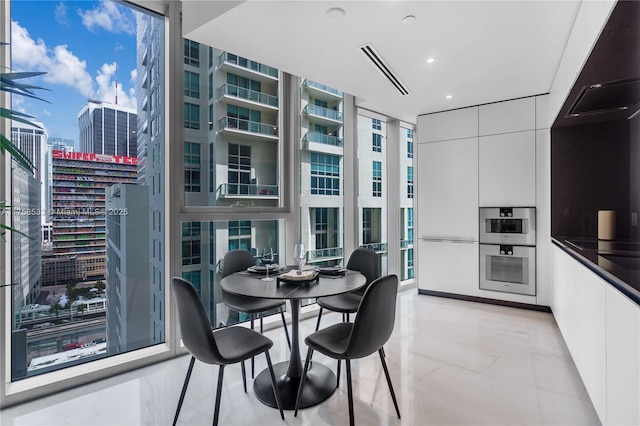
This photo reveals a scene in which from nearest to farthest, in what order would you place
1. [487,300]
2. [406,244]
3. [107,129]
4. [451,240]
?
1. [107,129]
2. [487,300]
3. [451,240]
4. [406,244]

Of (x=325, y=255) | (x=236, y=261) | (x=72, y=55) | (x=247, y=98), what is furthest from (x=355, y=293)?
(x=72, y=55)

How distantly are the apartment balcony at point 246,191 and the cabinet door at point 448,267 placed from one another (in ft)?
7.80

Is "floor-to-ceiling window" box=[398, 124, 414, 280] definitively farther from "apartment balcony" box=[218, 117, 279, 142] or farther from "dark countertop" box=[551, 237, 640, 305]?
"apartment balcony" box=[218, 117, 279, 142]

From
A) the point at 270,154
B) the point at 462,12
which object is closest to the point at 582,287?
the point at 462,12

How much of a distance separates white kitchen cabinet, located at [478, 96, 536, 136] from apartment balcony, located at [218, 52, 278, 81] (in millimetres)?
2652

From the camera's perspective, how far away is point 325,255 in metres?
4.19

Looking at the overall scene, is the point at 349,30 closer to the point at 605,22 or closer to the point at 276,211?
the point at 605,22

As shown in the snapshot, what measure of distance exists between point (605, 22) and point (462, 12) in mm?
813

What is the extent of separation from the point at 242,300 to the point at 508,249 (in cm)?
324

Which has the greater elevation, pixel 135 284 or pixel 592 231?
pixel 592 231

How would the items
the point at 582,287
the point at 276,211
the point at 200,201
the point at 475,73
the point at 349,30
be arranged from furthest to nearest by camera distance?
the point at 276,211
the point at 475,73
the point at 200,201
the point at 349,30
the point at 582,287

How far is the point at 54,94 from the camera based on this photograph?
245 cm

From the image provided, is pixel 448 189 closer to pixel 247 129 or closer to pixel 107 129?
pixel 247 129

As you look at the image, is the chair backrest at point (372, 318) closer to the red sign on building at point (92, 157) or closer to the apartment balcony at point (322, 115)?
the red sign on building at point (92, 157)
